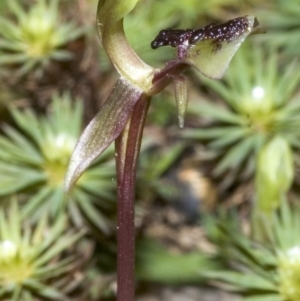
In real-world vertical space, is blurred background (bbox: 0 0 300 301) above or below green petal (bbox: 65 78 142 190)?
above

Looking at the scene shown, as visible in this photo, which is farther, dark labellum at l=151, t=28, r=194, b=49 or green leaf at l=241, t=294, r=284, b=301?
green leaf at l=241, t=294, r=284, b=301

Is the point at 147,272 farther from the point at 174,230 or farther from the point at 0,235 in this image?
the point at 0,235

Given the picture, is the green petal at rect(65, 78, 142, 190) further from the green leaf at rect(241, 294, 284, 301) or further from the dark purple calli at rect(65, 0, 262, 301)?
the green leaf at rect(241, 294, 284, 301)

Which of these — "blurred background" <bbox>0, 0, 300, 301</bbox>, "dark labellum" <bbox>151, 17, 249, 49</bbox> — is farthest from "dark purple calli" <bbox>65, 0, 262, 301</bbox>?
"blurred background" <bbox>0, 0, 300, 301</bbox>

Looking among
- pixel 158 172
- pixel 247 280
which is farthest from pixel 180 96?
pixel 158 172

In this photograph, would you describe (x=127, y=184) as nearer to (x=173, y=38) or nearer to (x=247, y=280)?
(x=173, y=38)
